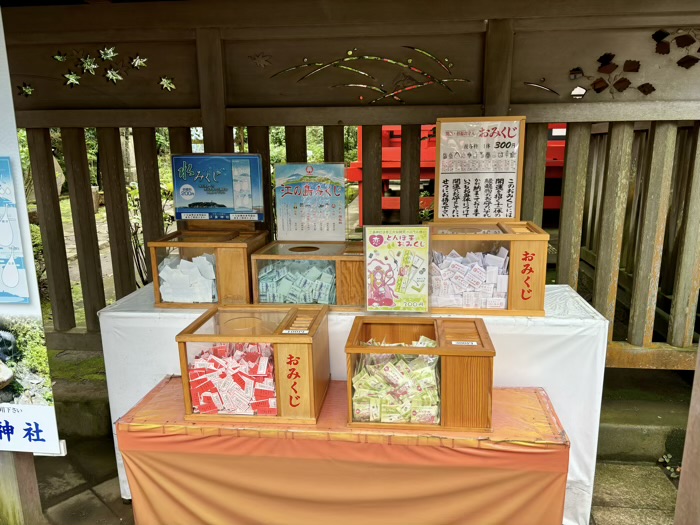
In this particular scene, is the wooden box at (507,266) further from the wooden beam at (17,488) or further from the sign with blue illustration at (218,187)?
the wooden beam at (17,488)

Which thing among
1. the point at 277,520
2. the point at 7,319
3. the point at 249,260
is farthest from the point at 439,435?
the point at 7,319

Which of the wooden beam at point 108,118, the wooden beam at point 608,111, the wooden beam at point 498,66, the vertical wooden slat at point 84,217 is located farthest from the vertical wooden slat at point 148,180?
the wooden beam at point 608,111

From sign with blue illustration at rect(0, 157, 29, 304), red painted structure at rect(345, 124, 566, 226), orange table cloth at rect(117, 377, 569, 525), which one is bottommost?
orange table cloth at rect(117, 377, 569, 525)

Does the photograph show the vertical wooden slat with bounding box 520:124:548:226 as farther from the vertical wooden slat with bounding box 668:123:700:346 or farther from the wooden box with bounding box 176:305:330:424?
the wooden box with bounding box 176:305:330:424

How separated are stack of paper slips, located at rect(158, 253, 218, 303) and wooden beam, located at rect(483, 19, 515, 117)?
7.77 feet

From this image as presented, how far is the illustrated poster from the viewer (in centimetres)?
323

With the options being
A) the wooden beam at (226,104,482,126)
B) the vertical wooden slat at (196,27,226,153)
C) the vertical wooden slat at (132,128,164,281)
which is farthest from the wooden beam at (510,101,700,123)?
the vertical wooden slat at (132,128,164,281)

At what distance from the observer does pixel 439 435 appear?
2768 mm

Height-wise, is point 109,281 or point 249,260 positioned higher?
point 249,260

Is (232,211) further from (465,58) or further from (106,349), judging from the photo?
(465,58)

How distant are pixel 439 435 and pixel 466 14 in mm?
2972

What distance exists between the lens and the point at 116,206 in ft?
15.8

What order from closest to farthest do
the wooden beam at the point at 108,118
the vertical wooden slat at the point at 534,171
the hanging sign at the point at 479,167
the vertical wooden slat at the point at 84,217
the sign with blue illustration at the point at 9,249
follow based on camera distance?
the sign with blue illustration at the point at 9,249
the hanging sign at the point at 479,167
the vertical wooden slat at the point at 534,171
the wooden beam at the point at 108,118
the vertical wooden slat at the point at 84,217

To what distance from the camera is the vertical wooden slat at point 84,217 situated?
4641mm
